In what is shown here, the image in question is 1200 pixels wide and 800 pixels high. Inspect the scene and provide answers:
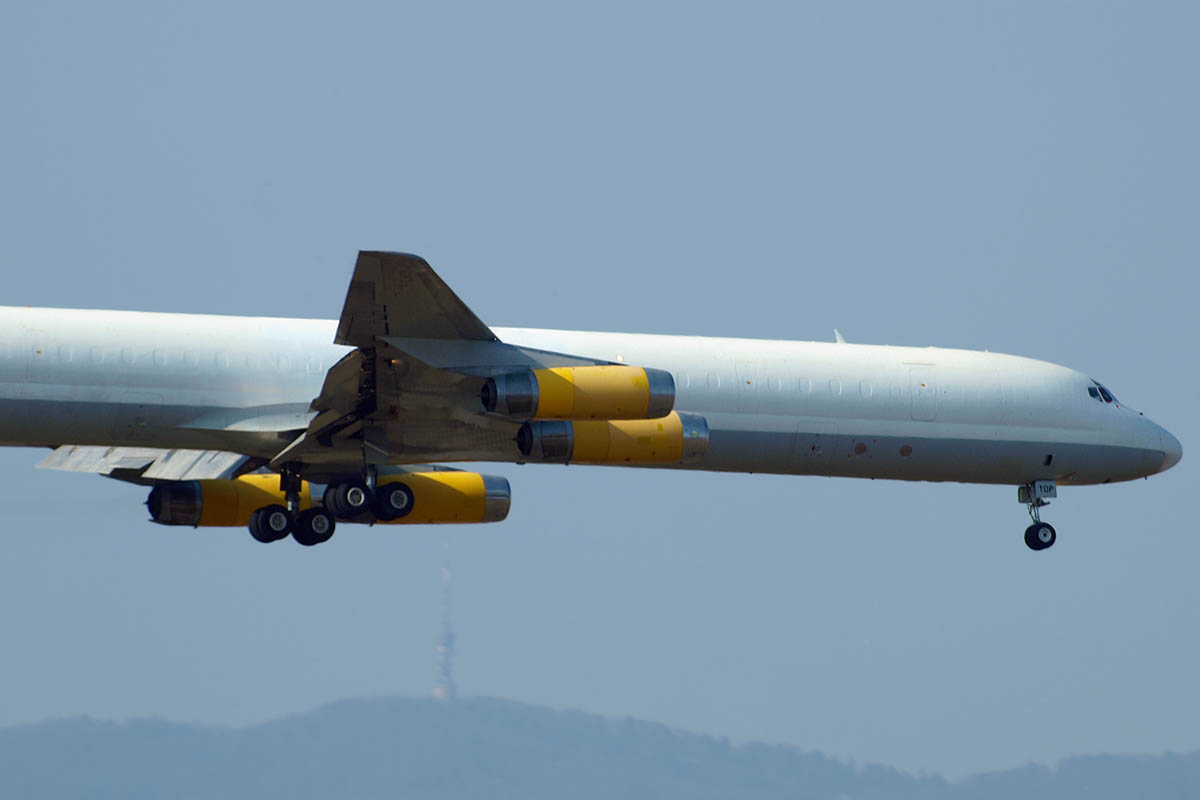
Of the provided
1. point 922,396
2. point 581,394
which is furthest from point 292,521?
point 922,396

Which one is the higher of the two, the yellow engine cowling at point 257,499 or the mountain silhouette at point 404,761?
the yellow engine cowling at point 257,499

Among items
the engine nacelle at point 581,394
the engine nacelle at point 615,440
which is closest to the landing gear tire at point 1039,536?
the engine nacelle at point 615,440

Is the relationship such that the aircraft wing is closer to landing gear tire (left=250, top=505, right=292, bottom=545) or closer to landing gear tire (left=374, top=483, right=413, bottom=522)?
landing gear tire (left=250, top=505, right=292, bottom=545)

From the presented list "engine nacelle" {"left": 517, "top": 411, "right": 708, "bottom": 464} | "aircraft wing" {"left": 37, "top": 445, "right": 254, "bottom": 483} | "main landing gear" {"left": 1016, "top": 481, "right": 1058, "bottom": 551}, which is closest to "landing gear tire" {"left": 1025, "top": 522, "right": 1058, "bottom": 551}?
"main landing gear" {"left": 1016, "top": 481, "right": 1058, "bottom": 551}

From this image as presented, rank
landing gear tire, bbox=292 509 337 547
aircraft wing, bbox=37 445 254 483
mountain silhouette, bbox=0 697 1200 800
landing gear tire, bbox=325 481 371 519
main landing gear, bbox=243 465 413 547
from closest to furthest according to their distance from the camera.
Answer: landing gear tire, bbox=325 481 371 519 → main landing gear, bbox=243 465 413 547 → landing gear tire, bbox=292 509 337 547 → aircraft wing, bbox=37 445 254 483 → mountain silhouette, bbox=0 697 1200 800

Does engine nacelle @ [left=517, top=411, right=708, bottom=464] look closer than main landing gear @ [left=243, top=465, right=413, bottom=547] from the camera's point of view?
Yes

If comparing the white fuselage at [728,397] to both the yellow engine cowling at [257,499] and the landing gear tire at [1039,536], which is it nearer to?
the landing gear tire at [1039,536]
